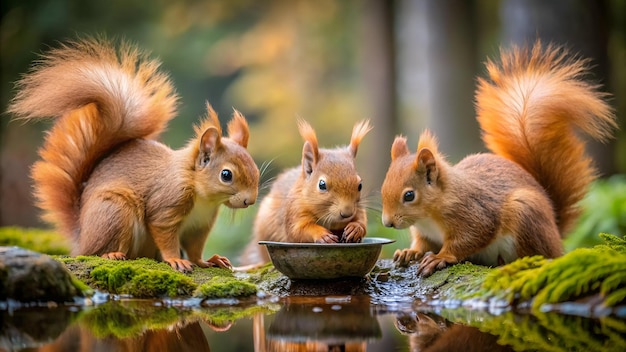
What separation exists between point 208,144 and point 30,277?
116 cm

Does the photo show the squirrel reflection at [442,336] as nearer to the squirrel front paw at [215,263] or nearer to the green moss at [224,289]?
the green moss at [224,289]

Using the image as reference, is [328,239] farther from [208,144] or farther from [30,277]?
[30,277]

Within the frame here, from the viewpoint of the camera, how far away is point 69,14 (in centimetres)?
1040

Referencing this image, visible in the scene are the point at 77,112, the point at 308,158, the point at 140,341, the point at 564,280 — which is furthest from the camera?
the point at 77,112

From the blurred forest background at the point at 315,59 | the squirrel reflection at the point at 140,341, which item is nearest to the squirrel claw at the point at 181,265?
the squirrel reflection at the point at 140,341

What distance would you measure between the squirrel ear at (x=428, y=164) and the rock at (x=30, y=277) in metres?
1.83

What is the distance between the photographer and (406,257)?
4047mm

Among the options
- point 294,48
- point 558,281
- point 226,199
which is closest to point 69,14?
point 294,48

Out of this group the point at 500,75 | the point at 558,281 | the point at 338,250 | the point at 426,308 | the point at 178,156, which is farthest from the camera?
the point at 500,75

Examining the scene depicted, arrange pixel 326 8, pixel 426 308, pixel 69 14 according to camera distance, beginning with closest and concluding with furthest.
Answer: pixel 426 308
pixel 69 14
pixel 326 8

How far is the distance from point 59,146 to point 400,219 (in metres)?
1.99

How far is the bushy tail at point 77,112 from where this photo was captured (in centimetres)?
408

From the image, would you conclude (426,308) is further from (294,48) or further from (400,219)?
Answer: (294,48)

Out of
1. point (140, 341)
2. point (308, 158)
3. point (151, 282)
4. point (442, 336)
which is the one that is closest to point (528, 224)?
point (308, 158)
